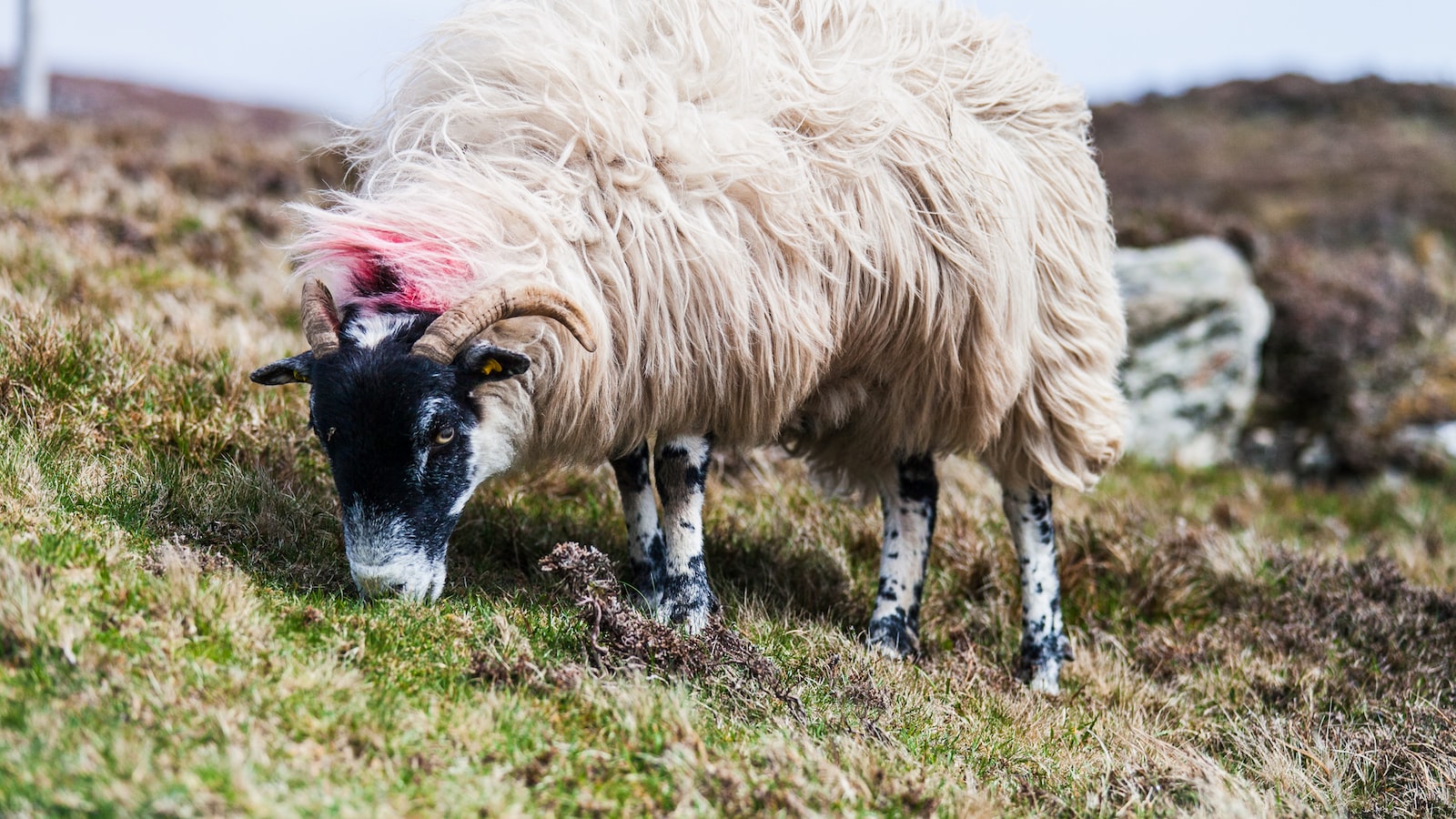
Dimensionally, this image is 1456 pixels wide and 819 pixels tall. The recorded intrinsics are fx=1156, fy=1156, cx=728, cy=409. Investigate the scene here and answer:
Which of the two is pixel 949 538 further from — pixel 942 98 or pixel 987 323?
pixel 942 98

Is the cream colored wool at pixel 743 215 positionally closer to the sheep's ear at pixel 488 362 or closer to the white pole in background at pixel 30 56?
the sheep's ear at pixel 488 362

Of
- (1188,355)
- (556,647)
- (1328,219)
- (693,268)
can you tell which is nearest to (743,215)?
(693,268)

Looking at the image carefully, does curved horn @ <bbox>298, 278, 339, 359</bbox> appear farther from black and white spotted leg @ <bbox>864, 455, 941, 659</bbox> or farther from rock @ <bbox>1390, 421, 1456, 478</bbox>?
rock @ <bbox>1390, 421, 1456, 478</bbox>

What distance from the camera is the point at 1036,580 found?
4926mm

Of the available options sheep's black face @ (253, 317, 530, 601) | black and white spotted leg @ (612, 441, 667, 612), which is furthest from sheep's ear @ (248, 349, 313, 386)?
black and white spotted leg @ (612, 441, 667, 612)

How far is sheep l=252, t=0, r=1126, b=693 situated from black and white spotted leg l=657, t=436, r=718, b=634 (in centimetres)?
1

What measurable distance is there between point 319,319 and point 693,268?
1.15 metres

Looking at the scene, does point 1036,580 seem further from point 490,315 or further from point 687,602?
point 490,315

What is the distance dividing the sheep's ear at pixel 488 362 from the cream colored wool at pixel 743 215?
0.49 ft

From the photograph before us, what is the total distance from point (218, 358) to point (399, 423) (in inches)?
95.8

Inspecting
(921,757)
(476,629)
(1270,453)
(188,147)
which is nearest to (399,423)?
(476,629)

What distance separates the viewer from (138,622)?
2924mm

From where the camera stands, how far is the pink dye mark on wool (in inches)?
132

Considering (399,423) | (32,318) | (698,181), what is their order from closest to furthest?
(399,423) → (698,181) → (32,318)
